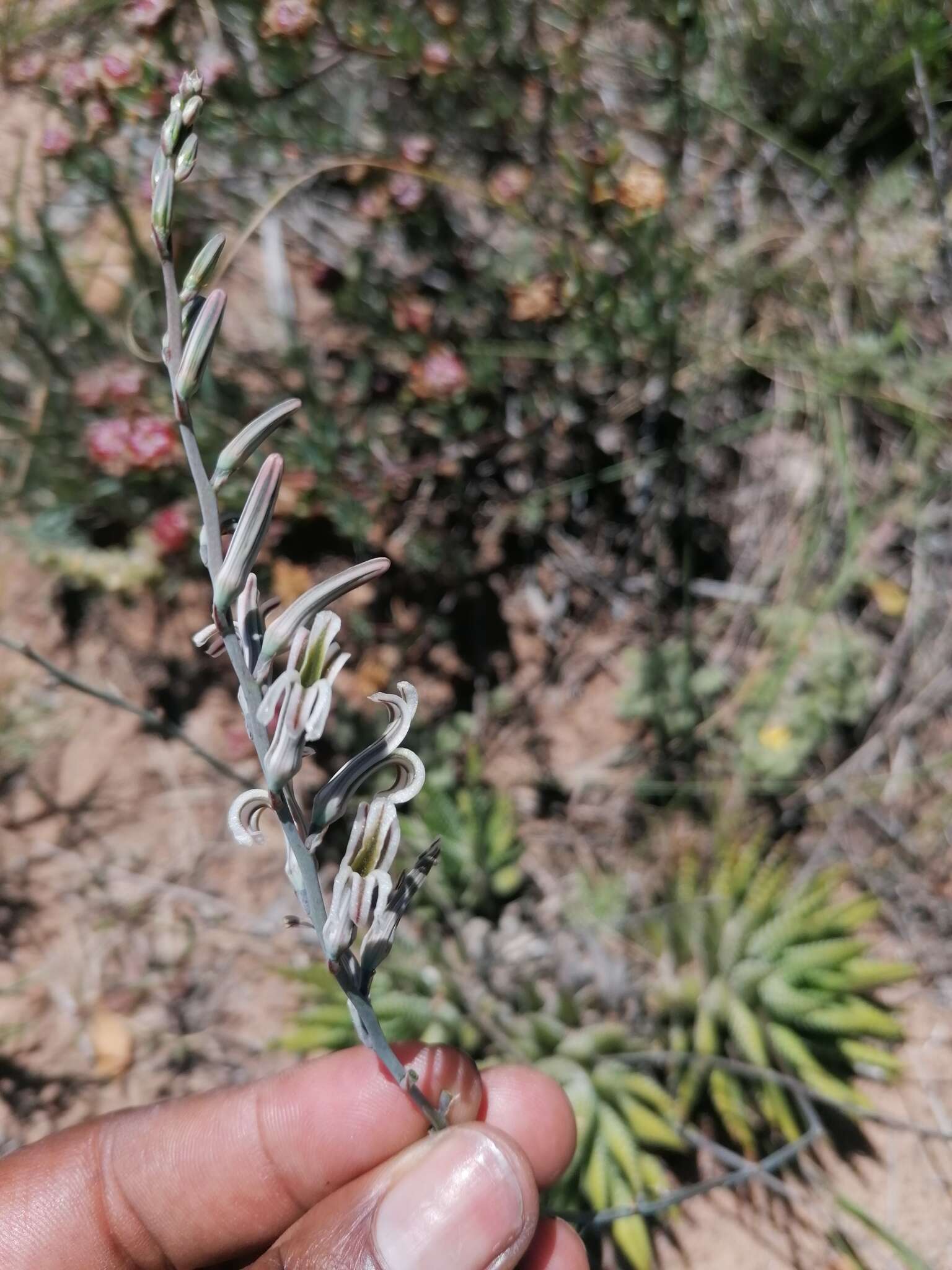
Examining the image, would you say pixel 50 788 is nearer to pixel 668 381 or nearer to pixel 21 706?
pixel 21 706

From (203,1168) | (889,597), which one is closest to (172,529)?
(203,1168)

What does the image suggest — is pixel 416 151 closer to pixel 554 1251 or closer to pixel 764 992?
pixel 764 992

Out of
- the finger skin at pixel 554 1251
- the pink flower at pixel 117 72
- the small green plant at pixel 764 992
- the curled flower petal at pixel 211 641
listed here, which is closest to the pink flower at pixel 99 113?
the pink flower at pixel 117 72

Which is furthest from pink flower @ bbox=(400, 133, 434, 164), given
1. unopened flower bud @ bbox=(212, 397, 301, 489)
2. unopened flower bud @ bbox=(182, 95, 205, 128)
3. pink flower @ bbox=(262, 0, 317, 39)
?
unopened flower bud @ bbox=(212, 397, 301, 489)

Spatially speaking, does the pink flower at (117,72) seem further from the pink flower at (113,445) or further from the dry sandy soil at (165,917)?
the dry sandy soil at (165,917)

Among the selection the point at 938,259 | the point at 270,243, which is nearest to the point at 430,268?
the point at 270,243

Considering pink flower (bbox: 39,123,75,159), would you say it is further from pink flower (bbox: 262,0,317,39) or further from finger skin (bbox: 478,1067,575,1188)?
finger skin (bbox: 478,1067,575,1188)
